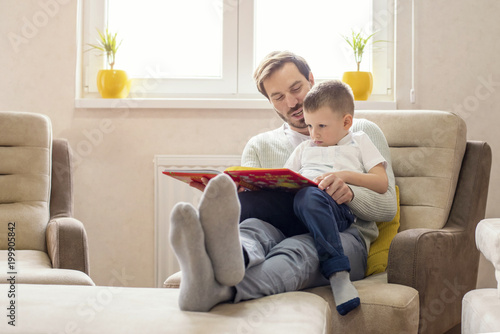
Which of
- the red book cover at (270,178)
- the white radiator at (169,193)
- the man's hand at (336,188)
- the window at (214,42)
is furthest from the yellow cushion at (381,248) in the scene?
the window at (214,42)

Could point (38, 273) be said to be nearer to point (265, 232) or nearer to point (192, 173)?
point (192, 173)

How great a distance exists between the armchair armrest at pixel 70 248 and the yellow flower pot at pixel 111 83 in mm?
901

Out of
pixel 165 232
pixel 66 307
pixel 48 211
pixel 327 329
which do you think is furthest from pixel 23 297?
pixel 165 232

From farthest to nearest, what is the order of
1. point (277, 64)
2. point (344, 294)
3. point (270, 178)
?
point (277, 64)
point (270, 178)
point (344, 294)

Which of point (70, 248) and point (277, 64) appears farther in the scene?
point (277, 64)

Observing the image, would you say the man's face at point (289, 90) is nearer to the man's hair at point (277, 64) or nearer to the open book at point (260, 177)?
the man's hair at point (277, 64)

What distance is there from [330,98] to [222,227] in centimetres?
72

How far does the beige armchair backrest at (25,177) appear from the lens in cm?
201

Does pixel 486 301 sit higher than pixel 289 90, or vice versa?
pixel 289 90

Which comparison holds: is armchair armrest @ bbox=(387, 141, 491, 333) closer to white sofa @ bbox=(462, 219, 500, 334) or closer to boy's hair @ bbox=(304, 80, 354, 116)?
white sofa @ bbox=(462, 219, 500, 334)

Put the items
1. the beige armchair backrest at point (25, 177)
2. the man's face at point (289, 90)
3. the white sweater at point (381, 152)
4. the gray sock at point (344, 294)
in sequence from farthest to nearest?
1. the beige armchair backrest at point (25, 177)
2. the man's face at point (289, 90)
3. the white sweater at point (381, 152)
4. the gray sock at point (344, 294)

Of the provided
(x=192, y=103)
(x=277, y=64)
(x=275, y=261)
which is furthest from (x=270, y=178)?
(x=192, y=103)

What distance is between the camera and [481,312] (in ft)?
3.70

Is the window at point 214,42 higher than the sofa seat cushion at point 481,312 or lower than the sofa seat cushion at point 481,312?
higher
